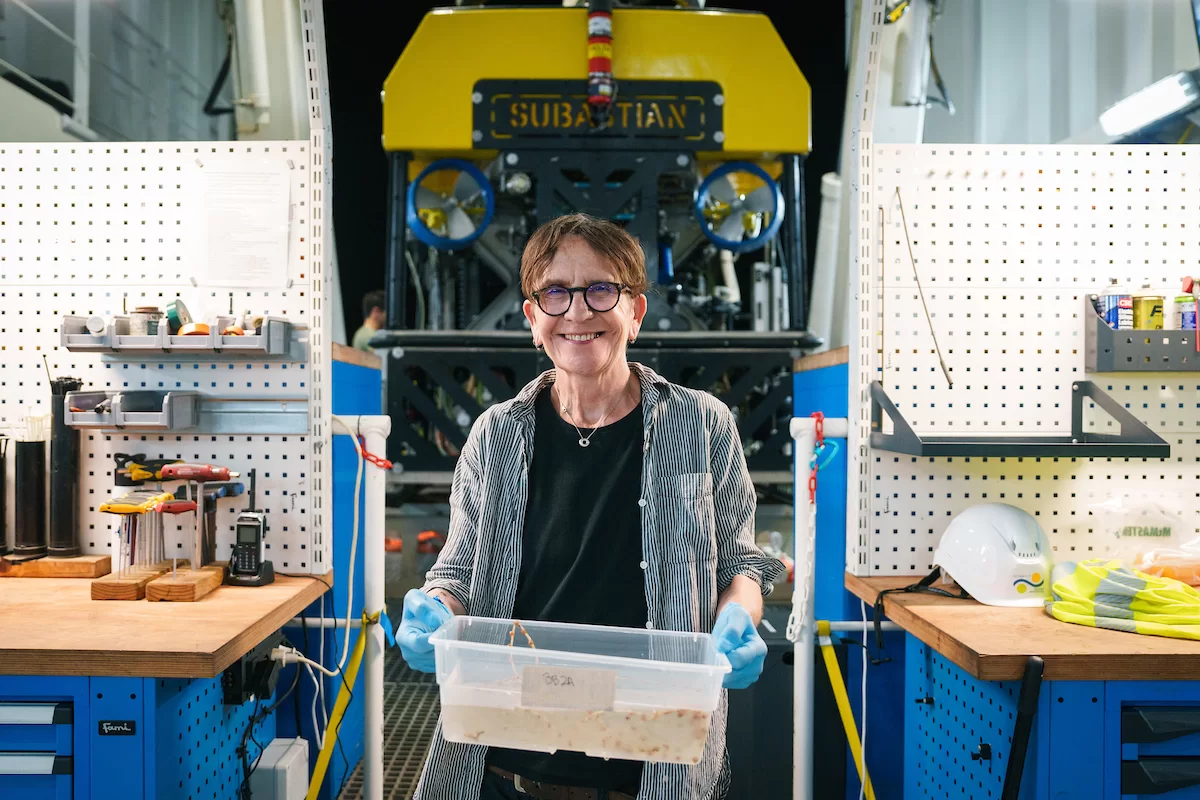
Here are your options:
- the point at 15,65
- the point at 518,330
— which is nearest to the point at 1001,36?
the point at 518,330

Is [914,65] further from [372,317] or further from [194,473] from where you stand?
[194,473]

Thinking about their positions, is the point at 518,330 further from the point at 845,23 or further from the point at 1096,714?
the point at 845,23

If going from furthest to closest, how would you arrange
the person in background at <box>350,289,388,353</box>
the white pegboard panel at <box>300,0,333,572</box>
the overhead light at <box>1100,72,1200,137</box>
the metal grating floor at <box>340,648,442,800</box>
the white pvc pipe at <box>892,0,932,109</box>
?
the person in background at <box>350,289,388,353</box>
the white pvc pipe at <box>892,0,932,109</box>
the overhead light at <box>1100,72,1200,137</box>
the metal grating floor at <box>340,648,442,800</box>
the white pegboard panel at <box>300,0,333,572</box>

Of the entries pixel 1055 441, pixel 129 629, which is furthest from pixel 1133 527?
pixel 129 629

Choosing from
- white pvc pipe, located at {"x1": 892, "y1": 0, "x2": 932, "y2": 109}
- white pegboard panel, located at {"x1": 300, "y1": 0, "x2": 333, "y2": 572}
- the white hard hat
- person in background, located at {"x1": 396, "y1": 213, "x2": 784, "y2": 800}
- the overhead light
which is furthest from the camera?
white pvc pipe, located at {"x1": 892, "y1": 0, "x2": 932, "y2": 109}

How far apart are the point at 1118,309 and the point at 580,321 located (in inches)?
→ 57.9

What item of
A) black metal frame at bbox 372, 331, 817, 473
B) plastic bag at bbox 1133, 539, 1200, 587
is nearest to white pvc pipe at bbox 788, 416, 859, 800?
black metal frame at bbox 372, 331, 817, 473

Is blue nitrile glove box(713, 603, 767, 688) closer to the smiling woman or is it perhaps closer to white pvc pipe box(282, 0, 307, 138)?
the smiling woman

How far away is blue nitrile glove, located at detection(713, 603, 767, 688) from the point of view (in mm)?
1193

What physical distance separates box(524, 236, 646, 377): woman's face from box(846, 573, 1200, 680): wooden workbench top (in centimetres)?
86

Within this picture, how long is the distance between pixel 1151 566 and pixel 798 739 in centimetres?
93

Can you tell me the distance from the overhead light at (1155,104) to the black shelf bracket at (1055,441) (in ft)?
4.35

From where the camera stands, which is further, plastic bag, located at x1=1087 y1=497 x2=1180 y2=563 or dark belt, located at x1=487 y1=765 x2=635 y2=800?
plastic bag, located at x1=1087 y1=497 x2=1180 y2=563

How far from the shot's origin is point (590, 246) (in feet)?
4.46
